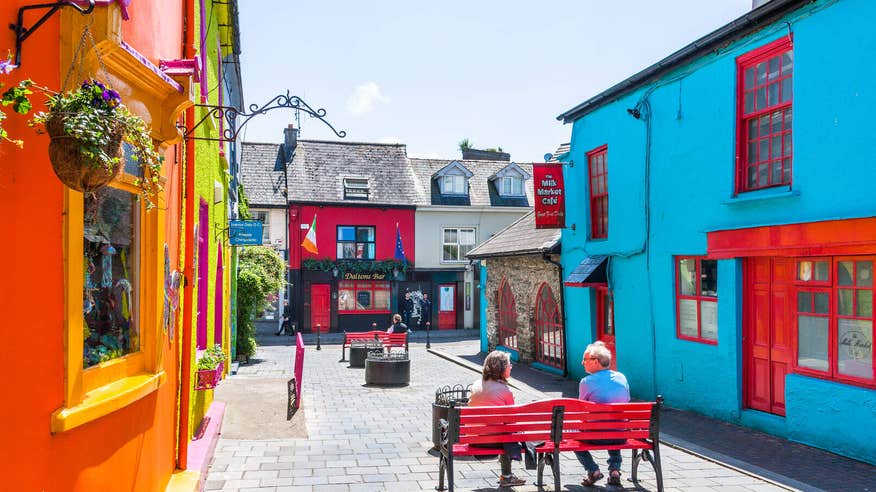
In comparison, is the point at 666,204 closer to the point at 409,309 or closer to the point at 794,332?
the point at 794,332

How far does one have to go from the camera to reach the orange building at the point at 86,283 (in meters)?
3.37

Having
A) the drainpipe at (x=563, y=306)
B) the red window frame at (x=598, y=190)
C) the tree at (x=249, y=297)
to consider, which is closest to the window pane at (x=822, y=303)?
the red window frame at (x=598, y=190)

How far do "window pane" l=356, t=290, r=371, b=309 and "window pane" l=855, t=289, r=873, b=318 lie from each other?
24.5 metres

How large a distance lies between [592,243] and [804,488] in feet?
27.5

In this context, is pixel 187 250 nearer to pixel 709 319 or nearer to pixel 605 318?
pixel 709 319

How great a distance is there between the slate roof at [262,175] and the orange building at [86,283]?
26.3 metres

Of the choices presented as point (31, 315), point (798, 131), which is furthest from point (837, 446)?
point (31, 315)

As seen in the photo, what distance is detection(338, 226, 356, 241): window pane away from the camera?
31281 mm

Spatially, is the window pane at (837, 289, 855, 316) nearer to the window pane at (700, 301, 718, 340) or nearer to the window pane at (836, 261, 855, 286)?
the window pane at (836, 261, 855, 286)

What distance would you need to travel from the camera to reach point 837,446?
8.58 metres

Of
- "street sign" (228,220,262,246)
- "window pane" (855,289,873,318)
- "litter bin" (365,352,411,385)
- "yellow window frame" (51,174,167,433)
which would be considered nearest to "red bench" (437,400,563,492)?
"yellow window frame" (51,174,167,433)

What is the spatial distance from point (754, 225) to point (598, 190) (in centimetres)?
532

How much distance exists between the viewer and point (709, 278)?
1132 centimetres

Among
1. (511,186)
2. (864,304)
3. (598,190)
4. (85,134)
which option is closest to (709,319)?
(864,304)
